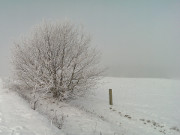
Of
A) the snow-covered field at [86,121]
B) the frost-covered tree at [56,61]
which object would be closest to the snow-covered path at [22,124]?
the snow-covered field at [86,121]

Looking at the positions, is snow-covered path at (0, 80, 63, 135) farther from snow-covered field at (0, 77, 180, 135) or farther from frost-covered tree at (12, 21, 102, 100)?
frost-covered tree at (12, 21, 102, 100)

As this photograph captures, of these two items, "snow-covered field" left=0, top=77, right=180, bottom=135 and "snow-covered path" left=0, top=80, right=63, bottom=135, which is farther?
"snow-covered field" left=0, top=77, right=180, bottom=135

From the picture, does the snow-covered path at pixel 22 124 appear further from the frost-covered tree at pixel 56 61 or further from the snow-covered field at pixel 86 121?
the frost-covered tree at pixel 56 61

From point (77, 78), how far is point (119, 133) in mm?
5753

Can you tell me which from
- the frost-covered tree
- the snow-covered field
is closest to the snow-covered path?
the snow-covered field

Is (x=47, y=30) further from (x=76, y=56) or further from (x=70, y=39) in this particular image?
(x=76, y=56)

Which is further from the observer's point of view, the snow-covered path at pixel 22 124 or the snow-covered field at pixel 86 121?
the snow-covered field at pixel 86 121

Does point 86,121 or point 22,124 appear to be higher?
point 22,124

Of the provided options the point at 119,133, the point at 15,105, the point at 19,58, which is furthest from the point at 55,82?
the point at 119,133

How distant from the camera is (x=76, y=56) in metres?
12.1

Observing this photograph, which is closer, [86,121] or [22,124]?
Answer: [22,124]

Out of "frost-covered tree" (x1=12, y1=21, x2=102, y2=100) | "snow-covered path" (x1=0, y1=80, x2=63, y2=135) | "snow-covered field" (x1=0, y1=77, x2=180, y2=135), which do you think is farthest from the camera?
"frost-covered tree" (x1=12, y1=21, x2=102, y2=100)

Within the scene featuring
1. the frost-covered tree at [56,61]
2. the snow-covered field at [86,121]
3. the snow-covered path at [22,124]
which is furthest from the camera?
the frost-covered tree at [56,61]

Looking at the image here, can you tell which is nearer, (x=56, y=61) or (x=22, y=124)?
(x=22, y=124)
